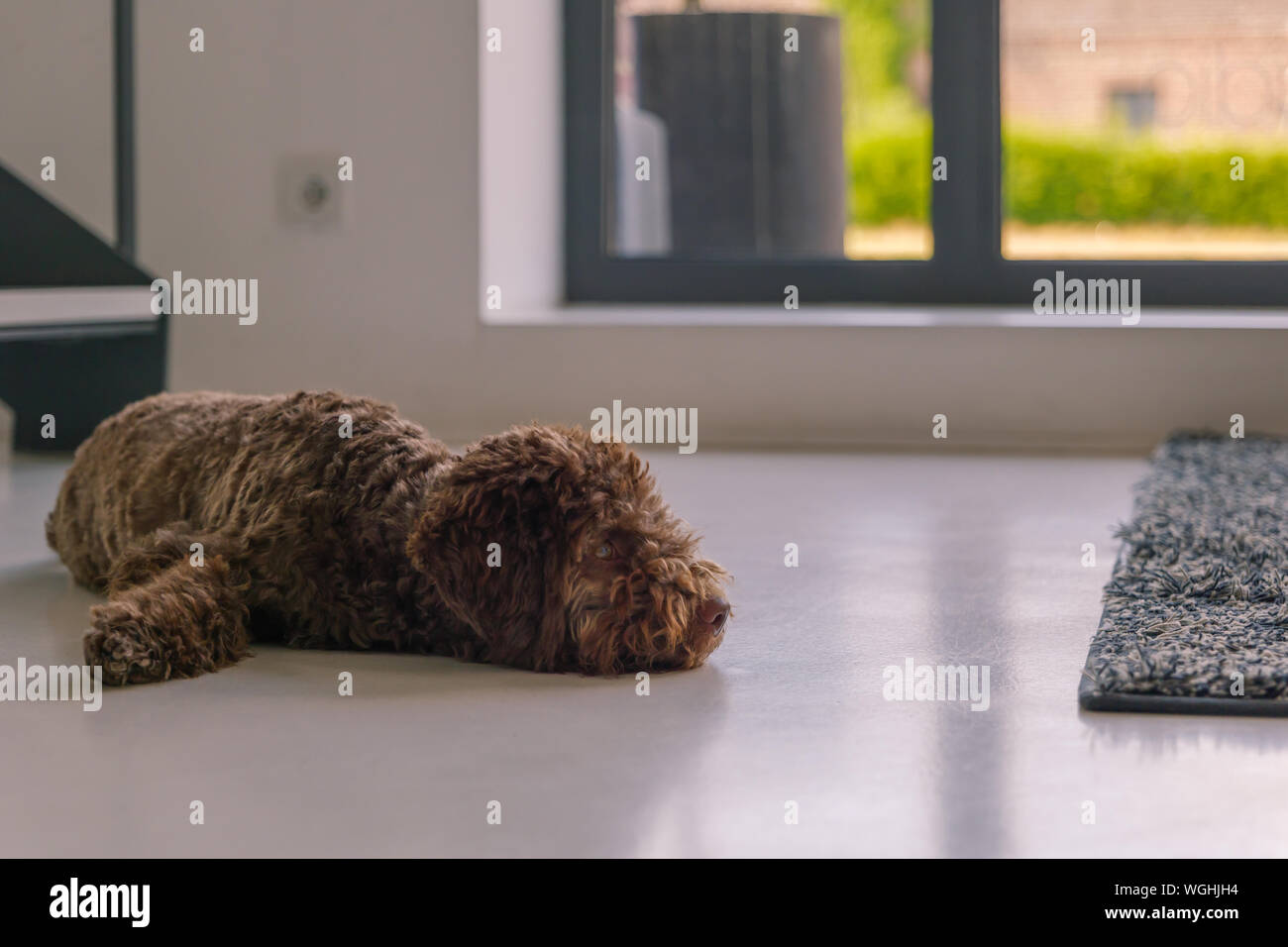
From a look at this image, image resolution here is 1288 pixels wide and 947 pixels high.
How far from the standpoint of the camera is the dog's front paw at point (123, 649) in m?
1.51

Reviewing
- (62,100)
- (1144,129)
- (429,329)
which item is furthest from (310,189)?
(1144,129)

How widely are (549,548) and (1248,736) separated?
69 centimetres

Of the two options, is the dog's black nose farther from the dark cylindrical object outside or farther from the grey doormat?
the dark cylindrical object outside

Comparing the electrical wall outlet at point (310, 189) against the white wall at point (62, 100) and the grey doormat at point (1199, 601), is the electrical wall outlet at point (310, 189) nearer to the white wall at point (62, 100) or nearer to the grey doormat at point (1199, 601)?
the white wall at point (62, 100)

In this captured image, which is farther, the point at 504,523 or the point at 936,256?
the point at 936,256

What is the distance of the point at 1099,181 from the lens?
4.82 meters

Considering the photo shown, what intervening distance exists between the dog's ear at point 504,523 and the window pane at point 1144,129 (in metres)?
2.69

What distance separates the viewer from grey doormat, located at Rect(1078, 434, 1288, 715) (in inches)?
56.5

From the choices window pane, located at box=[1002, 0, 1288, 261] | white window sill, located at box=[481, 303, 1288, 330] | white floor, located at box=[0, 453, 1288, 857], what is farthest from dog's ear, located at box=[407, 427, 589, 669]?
window pane, located at box=[1002, 0, 1288, 261]

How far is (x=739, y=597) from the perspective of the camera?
6.55 ft

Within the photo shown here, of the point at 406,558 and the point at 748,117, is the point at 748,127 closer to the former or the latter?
the point at 748,117

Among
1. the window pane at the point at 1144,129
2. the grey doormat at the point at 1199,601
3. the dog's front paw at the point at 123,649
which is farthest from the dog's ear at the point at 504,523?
the window pane at the point at 1144,129

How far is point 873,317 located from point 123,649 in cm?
250
